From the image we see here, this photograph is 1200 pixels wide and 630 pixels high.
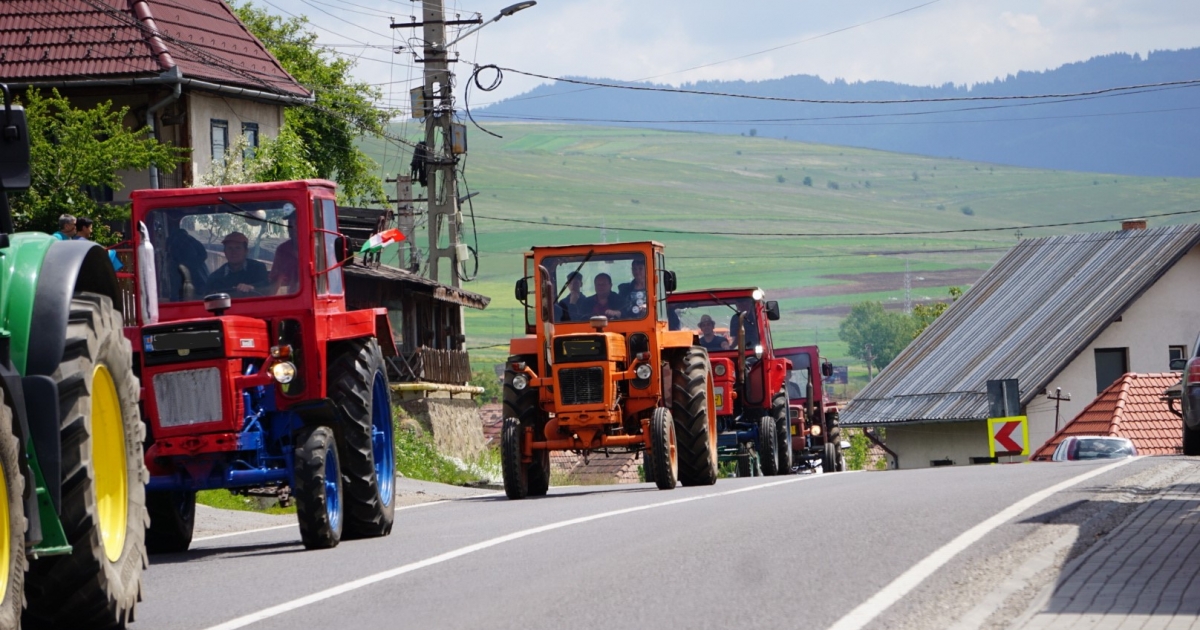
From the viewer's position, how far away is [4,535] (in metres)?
7.21

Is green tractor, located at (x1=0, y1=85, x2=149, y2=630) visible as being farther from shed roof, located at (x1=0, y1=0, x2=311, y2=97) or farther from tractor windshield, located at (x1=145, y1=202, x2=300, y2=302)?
shed roof, located at (x1=0, y1=0, x2=311, y2=97)

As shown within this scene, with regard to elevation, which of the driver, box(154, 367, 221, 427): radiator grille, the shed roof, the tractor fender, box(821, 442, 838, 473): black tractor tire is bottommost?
box(821, 442, 838, 473): black tractor tire

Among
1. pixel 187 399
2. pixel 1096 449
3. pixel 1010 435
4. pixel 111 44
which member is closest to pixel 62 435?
pixel 187 399

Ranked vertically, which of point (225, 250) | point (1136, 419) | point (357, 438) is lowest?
point (1136, 419)

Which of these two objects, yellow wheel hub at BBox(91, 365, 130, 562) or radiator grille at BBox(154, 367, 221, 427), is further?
radiator grille at BBox(154, 367, 221, 427)

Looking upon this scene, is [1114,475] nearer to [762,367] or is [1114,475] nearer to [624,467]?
[762,367]

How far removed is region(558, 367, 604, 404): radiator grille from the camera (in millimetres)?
19938

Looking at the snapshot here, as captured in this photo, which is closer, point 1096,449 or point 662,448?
point 662,448

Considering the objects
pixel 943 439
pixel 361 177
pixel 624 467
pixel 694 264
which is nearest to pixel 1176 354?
pixel 943 439

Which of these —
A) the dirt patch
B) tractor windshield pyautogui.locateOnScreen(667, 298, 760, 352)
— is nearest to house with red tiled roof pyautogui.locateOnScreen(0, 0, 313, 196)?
tractor windshield pyautogui.locateOnScreen(667, 298, 760, 352)

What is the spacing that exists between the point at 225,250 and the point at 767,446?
1435 centimetres

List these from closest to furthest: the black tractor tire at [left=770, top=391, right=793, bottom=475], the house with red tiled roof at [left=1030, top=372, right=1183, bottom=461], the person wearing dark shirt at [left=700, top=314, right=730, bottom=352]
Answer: the person wearing dark shirt at [left=700, top=314, right=730, bottom=352], the black tractor tire at [left=770, top=391, right=793, bottom=475], the house with red tiled roof at [left=1030, top=372, right=1183, bottom=461]

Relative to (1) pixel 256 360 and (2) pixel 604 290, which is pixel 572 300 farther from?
(1) pixel 256 360

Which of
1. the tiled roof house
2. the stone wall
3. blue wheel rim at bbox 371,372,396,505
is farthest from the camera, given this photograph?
the tiled roof house
